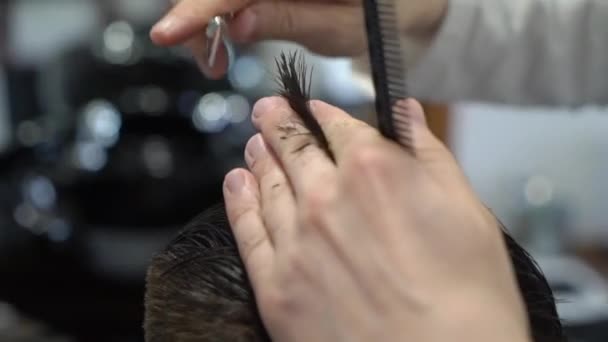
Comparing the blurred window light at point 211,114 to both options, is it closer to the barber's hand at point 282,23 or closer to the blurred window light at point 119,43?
the blurred window light at point 119,43

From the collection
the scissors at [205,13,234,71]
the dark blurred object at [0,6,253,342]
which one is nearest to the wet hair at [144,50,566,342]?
the scissors at [205,13,234,71]

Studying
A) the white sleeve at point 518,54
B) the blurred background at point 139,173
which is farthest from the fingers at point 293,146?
the blurred background at point 139,173

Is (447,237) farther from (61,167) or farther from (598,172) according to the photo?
(598,172)

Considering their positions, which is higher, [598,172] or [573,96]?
[573,96]

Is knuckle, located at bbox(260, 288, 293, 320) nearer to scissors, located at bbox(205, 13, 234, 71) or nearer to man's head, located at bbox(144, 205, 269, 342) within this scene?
man's head, located at bbox(144, 205, 269, 342)

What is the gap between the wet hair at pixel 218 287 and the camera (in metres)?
0.59

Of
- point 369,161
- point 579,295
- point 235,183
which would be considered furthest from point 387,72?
point 579,295

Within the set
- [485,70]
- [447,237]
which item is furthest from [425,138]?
[485,70]

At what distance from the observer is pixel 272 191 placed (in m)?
0.58

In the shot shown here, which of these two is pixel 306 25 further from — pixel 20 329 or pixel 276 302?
pixel 20 329

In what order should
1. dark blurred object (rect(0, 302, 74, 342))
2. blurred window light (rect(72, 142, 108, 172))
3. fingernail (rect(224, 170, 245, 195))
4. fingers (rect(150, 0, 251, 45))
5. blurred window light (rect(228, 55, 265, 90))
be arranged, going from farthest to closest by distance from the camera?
blurred window light (rect(228, 55, 265, 90)) → blurred window light (rect(72, 142, 108, 172)) → dark blurred object (rect(0, 302, 74, 342)) → fingers (rect(150, 0, 251, 45)) → fingernail (rect(224, 170, 245, 195))

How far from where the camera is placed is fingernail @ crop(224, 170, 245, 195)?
1.99ft

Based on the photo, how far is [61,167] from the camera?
1.79 m

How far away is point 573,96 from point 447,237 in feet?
2.18
